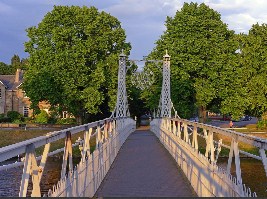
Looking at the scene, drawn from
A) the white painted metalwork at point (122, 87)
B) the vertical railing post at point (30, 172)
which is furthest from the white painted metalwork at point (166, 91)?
the vertical railing post at point (30, 172)

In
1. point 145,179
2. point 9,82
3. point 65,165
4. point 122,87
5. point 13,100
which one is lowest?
point 145,179

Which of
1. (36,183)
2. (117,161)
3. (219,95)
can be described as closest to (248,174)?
(117,161)

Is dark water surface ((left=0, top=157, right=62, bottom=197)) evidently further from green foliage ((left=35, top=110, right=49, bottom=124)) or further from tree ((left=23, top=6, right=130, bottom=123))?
green foliage ((left=35, top=110, right=49, bottom=124))

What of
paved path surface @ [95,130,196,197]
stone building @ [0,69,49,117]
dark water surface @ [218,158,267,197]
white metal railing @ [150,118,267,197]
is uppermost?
stone building @ [0,69,49,117]

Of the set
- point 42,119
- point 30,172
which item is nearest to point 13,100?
point 42,119

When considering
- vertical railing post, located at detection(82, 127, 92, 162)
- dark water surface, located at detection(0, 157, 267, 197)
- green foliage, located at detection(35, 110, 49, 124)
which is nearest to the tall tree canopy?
dark water surface, located at detection(0, 157, 267, 197)

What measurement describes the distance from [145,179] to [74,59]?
3565 cm

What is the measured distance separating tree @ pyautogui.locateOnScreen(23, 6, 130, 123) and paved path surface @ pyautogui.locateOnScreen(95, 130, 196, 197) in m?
29.2

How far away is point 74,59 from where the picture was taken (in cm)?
4722

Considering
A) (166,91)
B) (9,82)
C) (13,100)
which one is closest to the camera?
(166,91)

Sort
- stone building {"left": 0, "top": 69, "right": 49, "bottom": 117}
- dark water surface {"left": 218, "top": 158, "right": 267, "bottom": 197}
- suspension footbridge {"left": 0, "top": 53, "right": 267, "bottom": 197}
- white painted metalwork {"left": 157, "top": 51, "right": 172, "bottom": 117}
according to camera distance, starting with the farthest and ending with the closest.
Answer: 1. stone building {"left": 0, "top": 69, "right": 49, "bottom": 117}
2. white painted metalwork {"left": 157, "top": 51, "right": 172, "bottom": 117}
3. dark water surface {"left": 218, "top": 158, "right": 267, "bottom": 197}
4. suspension footbridge {"left": 0, "top": 53, "right": 267, "bottom": 197}

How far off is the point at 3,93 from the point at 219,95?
39.6m

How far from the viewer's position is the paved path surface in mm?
10655

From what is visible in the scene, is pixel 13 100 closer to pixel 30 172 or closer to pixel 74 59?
pixel 74 59
